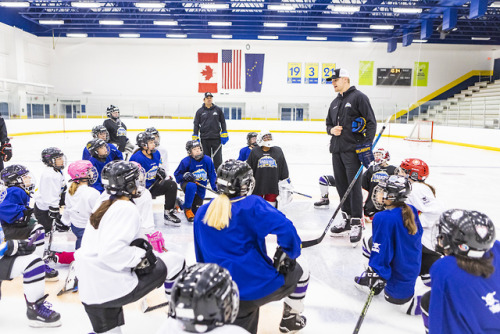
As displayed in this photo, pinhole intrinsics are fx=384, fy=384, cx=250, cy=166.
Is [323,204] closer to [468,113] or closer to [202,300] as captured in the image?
[202,300]

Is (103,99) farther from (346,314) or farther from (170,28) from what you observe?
(346,314)

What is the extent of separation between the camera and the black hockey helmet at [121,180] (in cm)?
191

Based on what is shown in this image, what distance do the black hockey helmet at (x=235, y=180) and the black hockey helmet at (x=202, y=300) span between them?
74cm

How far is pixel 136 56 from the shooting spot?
861 inches

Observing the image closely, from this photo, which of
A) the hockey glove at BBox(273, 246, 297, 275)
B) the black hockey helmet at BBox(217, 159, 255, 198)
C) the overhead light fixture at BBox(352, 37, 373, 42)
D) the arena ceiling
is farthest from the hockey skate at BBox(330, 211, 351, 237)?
the overhead light fixture at BBox(352, 37, 373, 42)

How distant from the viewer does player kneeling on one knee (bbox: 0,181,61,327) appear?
6.88ft

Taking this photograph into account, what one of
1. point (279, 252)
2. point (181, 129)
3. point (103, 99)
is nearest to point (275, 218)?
point (279, 252)

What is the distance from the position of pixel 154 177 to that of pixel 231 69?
1808 cm

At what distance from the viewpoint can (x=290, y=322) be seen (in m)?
2.15

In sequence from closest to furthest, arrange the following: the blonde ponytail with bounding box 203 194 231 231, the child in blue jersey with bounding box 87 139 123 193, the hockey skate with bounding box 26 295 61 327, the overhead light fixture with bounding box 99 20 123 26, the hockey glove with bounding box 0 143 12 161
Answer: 1. the blonde ponytail with bounding box 203 194 231 231
2. the hockey skate with bounding box 26 295 61 327
3. the child in blue jersey with bounding box 87 139 123 193
4. the hockey glove with bounding box 0 143 12 161
5. the overhead light fixture with bounding box 99 20 123 26

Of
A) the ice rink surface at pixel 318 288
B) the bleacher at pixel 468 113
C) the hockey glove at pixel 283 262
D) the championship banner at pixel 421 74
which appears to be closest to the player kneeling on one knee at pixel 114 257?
the ice rink surface at pixel 318 288

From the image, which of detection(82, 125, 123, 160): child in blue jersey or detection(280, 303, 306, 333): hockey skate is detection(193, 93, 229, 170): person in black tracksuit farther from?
detection(280, 303, 306, 333): hockey skate

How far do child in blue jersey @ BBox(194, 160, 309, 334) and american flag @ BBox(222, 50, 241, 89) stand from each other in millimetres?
20321

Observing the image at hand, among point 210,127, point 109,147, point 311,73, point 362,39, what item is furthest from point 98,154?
point 362,39
